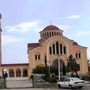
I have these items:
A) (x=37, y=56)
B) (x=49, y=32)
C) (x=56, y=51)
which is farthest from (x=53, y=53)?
(x=49, y=32)

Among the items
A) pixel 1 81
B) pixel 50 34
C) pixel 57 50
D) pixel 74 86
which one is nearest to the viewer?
pixel 74 86

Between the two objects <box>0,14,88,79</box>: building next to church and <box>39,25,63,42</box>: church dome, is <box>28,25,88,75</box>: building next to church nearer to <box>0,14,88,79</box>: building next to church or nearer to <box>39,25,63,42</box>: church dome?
<box>0,14,88,79</box>: building next to church

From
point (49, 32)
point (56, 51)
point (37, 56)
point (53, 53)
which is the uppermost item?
point (49, 32)

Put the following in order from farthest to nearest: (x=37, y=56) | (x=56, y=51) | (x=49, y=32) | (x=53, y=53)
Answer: (x=49, y=32), (x=37, y=56), (x=53, y=53), (x=56, y=51)

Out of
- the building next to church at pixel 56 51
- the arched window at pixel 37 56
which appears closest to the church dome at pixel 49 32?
the building next to church at pixel 56 51

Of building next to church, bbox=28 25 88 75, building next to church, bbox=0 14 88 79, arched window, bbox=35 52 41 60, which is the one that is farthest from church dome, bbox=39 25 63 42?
arched window, bbox=35 52 41 60

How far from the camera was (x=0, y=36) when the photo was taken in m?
95.9

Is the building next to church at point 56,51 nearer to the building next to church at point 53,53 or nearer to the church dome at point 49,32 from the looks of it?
the building next to church at point 53,53

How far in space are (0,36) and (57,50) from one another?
17032 mm

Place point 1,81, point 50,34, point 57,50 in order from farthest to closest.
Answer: point 50,34, point 57,50, point 1,81

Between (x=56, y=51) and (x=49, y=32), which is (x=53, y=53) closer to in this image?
(x=56, y=51)

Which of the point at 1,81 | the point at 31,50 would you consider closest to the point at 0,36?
the point at 31,50

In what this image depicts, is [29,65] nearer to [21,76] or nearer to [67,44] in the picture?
[21,76]

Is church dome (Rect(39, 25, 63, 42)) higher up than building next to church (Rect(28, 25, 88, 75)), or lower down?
higher up
